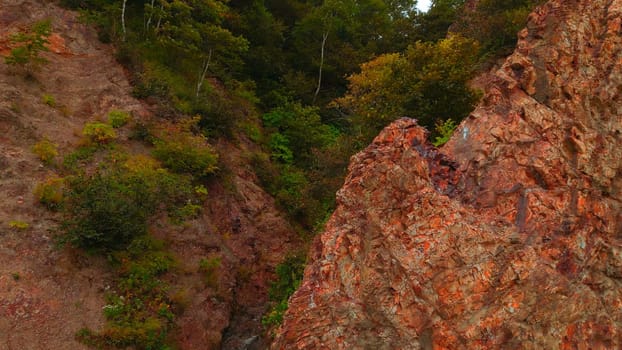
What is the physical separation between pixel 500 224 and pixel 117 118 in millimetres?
12929

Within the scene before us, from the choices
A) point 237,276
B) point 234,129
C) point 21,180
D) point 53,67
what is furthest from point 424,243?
point 53,67

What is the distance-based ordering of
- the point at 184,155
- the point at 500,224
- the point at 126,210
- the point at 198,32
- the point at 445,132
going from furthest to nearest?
the point at 198,32 < the point at 184,155 < the point at 445,132 < the point at 126,210 < the point at 500,224

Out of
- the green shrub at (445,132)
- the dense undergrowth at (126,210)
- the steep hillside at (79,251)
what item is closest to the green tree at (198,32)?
the steep hillside at (79,251)

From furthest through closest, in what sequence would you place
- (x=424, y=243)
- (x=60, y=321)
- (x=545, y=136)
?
1. (x=60, y=321)
2. (x=545, y=136)
3. (x=424, y=243)

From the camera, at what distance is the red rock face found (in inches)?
271

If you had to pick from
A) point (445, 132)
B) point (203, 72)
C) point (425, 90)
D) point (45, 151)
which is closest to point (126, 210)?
point (45, 151)

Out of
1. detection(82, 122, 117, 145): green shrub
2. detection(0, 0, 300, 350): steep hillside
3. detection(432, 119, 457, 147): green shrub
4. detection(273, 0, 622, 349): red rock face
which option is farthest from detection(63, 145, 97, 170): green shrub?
detection(432, 119, 457, 147): green shrub

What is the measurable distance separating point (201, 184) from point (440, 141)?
8.07 m

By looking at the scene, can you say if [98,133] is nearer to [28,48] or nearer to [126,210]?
[28,48]

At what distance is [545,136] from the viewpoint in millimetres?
8195

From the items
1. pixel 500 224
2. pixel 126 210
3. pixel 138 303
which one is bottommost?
pixel 138 303

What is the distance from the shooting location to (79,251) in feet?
35.6

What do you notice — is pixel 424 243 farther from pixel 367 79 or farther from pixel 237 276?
pixel 367 79

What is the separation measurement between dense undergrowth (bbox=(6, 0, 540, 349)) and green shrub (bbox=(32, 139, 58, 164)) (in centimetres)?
5
